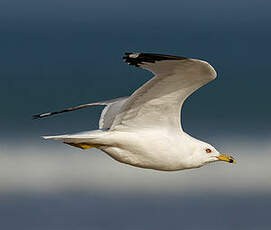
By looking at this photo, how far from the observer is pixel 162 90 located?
9430 millimetres

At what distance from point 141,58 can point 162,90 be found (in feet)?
2.50

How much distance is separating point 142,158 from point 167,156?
256 mm

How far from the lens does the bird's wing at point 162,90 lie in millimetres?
8781

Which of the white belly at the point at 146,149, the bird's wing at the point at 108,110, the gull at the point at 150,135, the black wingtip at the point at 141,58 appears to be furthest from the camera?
the bird's wing at the point at 108,110

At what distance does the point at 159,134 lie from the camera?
9.87m

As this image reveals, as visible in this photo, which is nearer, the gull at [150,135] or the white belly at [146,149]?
the gull at [150,135]

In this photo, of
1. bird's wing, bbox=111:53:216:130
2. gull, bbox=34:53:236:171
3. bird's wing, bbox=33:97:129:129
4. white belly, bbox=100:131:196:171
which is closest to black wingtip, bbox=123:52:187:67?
bird's wing, bbox=111:53:216:130

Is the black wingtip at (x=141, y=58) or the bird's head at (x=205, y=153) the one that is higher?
the black wingtip at (x=141, y=58)

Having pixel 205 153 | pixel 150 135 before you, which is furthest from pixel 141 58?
pixel 205 153

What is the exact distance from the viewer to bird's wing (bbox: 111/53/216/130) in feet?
28.8

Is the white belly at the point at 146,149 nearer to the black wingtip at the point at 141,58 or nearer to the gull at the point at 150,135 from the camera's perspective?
the gull at the point at 150,135

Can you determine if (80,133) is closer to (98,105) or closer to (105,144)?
(105,144)

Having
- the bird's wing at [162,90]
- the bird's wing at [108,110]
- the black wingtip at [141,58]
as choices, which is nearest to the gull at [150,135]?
the bird's wing at [162,90]

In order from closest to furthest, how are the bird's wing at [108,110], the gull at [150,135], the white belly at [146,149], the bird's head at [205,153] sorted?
the gull at [150,135] → the white belly at [146,149] → the bird's head at [205,153] → the bird's wing at [108,110]
